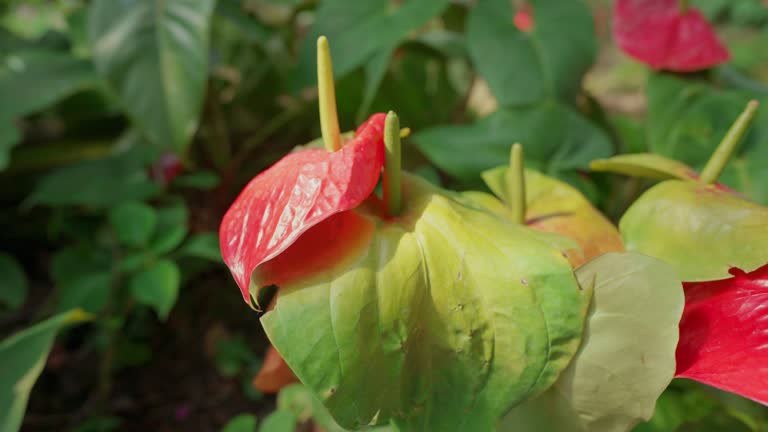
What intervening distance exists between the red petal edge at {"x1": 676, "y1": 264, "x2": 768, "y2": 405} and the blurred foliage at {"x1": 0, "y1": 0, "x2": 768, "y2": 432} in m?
0.19

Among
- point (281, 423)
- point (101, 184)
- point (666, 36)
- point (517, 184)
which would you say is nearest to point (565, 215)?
point (517, 184)

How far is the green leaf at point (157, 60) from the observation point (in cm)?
77

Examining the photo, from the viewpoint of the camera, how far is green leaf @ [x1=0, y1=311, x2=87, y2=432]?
0.52 metres

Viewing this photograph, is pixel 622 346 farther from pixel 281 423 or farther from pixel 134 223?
pixel 134 223

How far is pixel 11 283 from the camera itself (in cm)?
84

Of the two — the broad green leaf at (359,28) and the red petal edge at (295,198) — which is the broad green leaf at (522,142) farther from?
the red petal edge at (295,198)

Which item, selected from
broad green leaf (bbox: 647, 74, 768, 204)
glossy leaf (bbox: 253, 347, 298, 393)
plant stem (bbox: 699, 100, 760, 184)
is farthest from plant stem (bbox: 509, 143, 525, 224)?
broad green leaf (bbox: 647, 74, 768, 204)

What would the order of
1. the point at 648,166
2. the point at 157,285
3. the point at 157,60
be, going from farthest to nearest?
the point at 157,60 < the point at 157,285 < the point at 648,166

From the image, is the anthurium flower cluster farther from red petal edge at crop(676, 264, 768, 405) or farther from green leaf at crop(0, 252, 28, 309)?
green leaf at crop(0, 252, 28, 309)

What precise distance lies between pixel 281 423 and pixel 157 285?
0.23 meters

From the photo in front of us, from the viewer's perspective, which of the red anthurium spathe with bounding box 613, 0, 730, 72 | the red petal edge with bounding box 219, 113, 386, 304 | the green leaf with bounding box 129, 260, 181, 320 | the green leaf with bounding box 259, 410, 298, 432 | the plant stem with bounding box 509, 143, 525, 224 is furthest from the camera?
the red anthurium spathe with bounding box 613, 0, 730, 72

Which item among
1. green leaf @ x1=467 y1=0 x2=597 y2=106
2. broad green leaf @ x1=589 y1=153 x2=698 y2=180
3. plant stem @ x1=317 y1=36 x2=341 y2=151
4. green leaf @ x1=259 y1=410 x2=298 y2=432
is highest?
plant stem @ x1=317 y1=36 x2=341 y2=151

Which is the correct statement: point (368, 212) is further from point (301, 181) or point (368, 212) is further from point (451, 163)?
point (451, 163)

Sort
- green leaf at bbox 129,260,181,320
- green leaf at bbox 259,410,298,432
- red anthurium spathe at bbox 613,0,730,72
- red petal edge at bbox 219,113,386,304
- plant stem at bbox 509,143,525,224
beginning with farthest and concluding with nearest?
red anthurium spathe at bbox 613,0,730,72, green leaf at bbox 129,260,181,320, green leaf at bbox 259,410,298,432, plant stem at bbox 509,143,525,224, red petal edge at bbox 219,113,386,304
